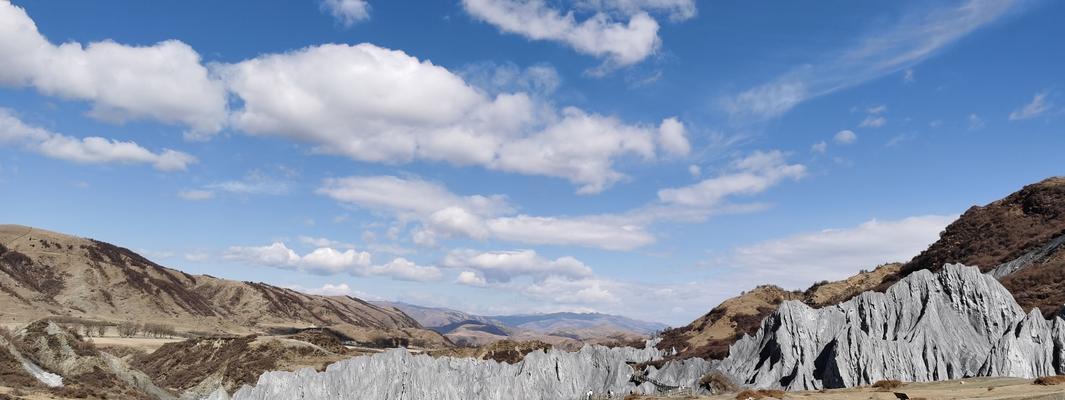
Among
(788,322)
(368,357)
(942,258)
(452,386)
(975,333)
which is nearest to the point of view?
(975,333)

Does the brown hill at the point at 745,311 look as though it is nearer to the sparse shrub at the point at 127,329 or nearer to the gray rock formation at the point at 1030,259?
the gray rock formation at the point at 1030,259

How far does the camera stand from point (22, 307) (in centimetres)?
17750

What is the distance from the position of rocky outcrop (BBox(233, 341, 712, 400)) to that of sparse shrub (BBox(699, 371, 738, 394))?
7.99 m

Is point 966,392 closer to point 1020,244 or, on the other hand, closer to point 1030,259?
point 1030,259

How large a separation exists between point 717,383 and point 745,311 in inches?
2074

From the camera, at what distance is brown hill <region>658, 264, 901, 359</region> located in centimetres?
Result: 10394

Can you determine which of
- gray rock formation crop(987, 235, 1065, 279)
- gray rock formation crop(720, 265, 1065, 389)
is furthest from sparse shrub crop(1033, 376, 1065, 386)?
gray rock formation crop(987, 235, 1065, 279)

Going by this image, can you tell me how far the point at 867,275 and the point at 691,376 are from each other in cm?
7164

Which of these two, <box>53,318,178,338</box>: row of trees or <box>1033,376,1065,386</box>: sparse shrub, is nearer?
<box>1033,376,1065,386</box>: sparse shrub

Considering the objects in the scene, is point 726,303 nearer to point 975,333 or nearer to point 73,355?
point 975,333

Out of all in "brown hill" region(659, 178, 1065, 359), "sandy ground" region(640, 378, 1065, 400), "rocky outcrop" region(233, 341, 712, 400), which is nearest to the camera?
"sandy ground" region(640, 378, 1065, 400)

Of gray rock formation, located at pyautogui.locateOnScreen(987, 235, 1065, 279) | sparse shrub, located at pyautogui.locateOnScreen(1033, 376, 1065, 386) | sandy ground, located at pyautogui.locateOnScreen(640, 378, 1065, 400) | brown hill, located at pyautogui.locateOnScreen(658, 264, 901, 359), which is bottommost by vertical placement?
sandy ground, located at pyautogui.locateOnScreen(640, 378, 1065, 400)

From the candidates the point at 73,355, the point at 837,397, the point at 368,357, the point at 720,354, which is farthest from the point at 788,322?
the point at 73,355

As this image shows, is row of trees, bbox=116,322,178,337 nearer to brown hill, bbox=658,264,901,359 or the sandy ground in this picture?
brown hill, bbox=658,264,901,359
